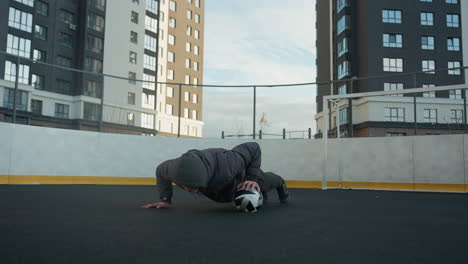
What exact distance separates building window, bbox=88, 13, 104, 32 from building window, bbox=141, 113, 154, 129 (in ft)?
87.5

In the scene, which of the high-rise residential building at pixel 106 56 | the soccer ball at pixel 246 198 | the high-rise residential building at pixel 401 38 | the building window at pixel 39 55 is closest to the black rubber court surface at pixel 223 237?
the soccer ball at pixel 246 198

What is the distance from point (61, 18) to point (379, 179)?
3515cm

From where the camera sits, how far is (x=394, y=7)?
128 ft

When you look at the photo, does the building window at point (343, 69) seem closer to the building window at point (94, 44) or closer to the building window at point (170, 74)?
the building window at point (170, 74)

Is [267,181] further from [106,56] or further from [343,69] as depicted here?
[106,56]

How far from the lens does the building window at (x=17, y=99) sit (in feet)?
38.0

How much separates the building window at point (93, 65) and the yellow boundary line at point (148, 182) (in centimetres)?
2918

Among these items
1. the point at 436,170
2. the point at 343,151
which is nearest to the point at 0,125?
the point at 343,151

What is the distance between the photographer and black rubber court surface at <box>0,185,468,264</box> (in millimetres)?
2473

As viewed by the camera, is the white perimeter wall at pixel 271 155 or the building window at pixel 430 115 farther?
the building window at pixel 430 115

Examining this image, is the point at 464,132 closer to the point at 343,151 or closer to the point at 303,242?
the point at 343,151

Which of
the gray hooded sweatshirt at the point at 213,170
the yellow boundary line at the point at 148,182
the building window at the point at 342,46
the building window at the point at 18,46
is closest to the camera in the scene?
the gray hooded sweatshirt at the point at 213,170

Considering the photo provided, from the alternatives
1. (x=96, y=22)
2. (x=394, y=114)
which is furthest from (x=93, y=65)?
(x=394, y=114)

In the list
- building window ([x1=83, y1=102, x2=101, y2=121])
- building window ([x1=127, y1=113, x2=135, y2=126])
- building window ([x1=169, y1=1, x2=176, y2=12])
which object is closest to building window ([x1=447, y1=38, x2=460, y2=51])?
building window ([x1=127, y1=113, x2=135, y2=126])
